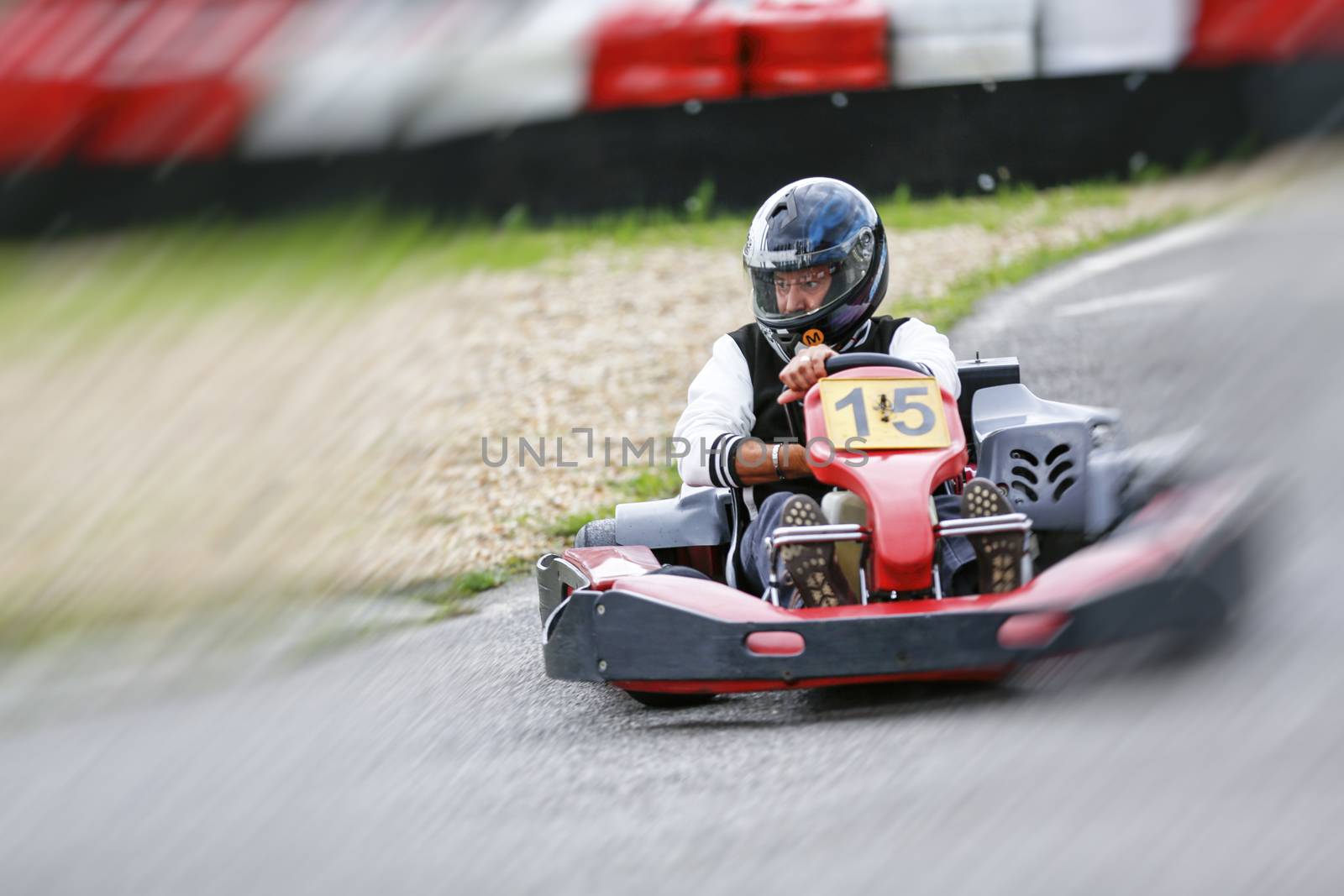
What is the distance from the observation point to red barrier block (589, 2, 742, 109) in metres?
8.95

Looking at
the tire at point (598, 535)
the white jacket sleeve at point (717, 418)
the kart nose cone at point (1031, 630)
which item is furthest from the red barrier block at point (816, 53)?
the kart nose cone at point (1031, 630)

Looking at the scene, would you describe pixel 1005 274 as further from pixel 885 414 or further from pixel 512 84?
pixel 885 414

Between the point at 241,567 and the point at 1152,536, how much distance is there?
11.4 feet

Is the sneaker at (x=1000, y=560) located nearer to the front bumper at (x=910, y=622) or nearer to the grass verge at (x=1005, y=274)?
the front bumper at (x=910, y=622)

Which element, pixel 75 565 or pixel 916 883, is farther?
pixel 75 565

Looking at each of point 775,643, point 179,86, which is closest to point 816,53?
point 179,86

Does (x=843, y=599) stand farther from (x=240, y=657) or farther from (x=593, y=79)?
(x=593, y=79)

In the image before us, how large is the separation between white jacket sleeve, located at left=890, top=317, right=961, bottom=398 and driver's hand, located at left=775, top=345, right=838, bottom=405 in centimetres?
21

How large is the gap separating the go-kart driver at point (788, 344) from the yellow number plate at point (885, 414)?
0.44ft

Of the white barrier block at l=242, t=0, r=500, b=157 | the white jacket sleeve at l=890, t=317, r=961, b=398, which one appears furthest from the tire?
the white barrier block at l=242, t=0, r=500, b=157

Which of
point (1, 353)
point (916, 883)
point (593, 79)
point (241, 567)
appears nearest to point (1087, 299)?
point (593, 79)

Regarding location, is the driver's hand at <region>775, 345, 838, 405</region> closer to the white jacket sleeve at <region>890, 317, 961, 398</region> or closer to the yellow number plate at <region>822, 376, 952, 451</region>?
the yellow number plate at <region>822, 376, 952, 451</region>

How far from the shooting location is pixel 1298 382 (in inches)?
230

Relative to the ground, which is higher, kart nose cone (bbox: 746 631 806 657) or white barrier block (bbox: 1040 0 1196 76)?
white barrier block (bbox: 1040 0 1196 76)
